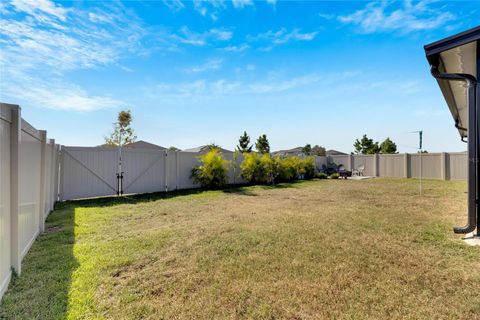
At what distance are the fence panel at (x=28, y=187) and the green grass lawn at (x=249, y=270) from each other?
28 centimetres

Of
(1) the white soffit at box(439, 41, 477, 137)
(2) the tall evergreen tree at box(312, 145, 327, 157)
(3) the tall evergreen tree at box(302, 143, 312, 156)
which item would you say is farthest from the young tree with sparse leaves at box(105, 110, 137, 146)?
(2) the tall evergreen tree at box(312, 145, 327, 157)

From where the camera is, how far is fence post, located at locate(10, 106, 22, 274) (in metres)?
2.54

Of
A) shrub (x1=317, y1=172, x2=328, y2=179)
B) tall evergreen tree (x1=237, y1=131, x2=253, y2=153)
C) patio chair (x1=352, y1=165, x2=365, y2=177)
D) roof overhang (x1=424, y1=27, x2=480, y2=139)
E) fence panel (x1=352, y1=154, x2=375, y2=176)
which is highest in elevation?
tall evergreen tree (x1=237, y1=131, x2=253, y2=153)

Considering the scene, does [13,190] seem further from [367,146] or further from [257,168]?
[367,146]

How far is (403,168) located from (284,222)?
16.4 m

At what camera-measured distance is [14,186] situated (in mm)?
2547

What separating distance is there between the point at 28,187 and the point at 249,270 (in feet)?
11.3

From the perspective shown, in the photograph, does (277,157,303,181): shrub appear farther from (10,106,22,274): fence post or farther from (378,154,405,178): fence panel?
(10,106,22,274): fence post

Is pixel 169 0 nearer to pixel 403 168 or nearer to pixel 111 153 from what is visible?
pixel 111 153

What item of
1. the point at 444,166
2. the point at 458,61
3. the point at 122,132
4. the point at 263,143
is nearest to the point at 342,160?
the point at 444,166

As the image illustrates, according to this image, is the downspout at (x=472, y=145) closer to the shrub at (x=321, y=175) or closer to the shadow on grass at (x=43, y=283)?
the shadow on grass at (x=43, y=283)

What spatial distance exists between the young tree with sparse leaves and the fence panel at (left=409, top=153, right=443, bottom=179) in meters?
24.1

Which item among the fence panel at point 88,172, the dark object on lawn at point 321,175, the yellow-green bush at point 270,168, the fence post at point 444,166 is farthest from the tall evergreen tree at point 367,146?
the fence panel at point 88,172

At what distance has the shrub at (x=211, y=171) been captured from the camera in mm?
11273
